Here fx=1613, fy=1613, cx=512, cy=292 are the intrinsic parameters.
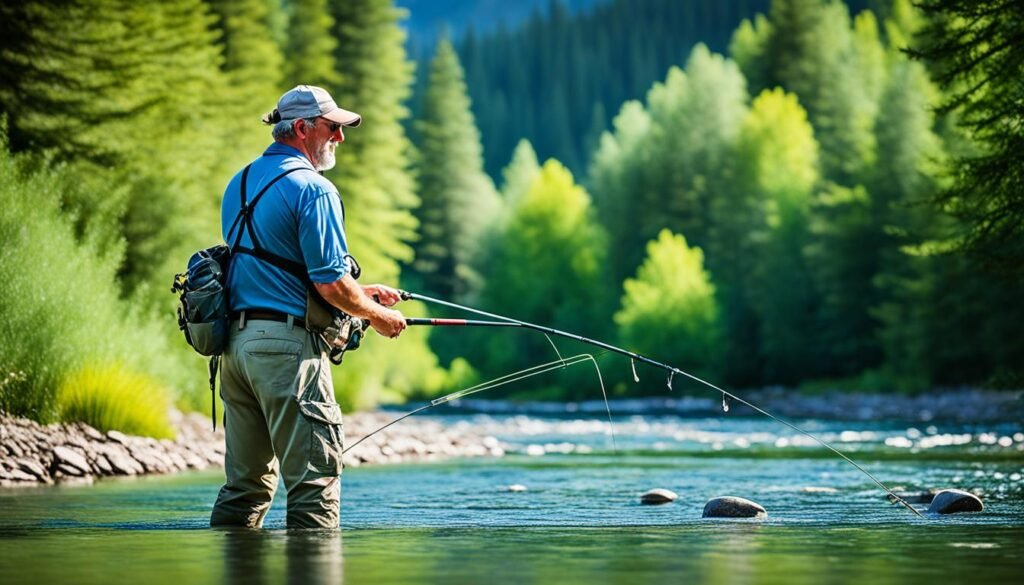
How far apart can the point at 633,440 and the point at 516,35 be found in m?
166

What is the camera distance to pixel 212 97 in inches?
1090

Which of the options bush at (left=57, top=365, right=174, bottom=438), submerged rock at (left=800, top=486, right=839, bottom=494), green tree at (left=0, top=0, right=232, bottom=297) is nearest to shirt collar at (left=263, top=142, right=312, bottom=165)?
submerged rock at (left=800, top=486, right=839, bottom=494)

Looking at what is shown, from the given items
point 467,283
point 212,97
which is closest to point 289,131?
point 212,97

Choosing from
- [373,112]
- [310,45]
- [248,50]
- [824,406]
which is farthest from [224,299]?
[373,112]

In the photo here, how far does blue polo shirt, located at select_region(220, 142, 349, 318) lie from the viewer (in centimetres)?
698

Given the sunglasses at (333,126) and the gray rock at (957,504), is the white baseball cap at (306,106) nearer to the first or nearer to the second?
the sunglasses at (333,126)

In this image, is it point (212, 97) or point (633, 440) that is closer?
point (633, 440)

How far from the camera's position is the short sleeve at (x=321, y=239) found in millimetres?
6961

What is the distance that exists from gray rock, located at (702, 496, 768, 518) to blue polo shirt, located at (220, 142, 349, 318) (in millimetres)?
3498

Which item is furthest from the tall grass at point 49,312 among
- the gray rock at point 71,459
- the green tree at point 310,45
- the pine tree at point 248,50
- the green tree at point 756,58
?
the green tree at point 756,58

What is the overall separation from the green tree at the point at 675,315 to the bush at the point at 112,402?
35485mm

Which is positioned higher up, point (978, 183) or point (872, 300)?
point (872, 300)

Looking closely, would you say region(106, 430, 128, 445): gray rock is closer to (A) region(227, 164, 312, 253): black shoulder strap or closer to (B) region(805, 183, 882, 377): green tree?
(A) region(227, 164, 312, 253): black shoulder strap

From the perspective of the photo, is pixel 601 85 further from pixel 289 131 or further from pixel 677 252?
pixel 289 131
